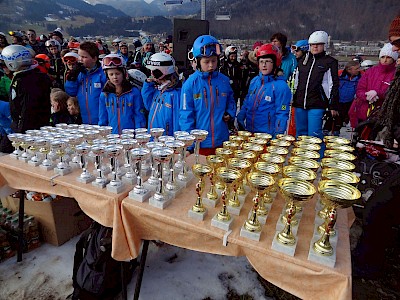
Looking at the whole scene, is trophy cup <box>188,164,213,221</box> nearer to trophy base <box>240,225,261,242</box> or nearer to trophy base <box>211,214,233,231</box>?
trophy base <box>211,214,233,231</box>

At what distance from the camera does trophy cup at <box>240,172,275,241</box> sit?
125 centimetres

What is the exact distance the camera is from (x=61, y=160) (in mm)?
1965

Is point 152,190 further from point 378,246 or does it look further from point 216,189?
point 378,246

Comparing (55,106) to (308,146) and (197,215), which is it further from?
(308,146)

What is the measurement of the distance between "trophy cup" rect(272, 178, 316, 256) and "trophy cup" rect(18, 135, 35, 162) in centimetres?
177

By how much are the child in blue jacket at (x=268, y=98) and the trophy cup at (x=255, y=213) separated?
5.81 ft

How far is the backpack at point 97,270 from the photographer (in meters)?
1.94

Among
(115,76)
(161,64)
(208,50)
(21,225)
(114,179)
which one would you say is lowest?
(21,225)

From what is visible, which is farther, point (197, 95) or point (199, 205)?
point (197, 95)

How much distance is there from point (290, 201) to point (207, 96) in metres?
1.75

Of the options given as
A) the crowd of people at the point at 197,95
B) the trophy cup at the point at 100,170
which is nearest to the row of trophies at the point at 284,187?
the trophy cup at the point at 100,170

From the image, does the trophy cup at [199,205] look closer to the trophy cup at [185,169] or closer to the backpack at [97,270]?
the trophy cup at [185,169]

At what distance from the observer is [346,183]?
126 cm

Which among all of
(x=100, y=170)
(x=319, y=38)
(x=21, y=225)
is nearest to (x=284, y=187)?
(x=100, y=170)
